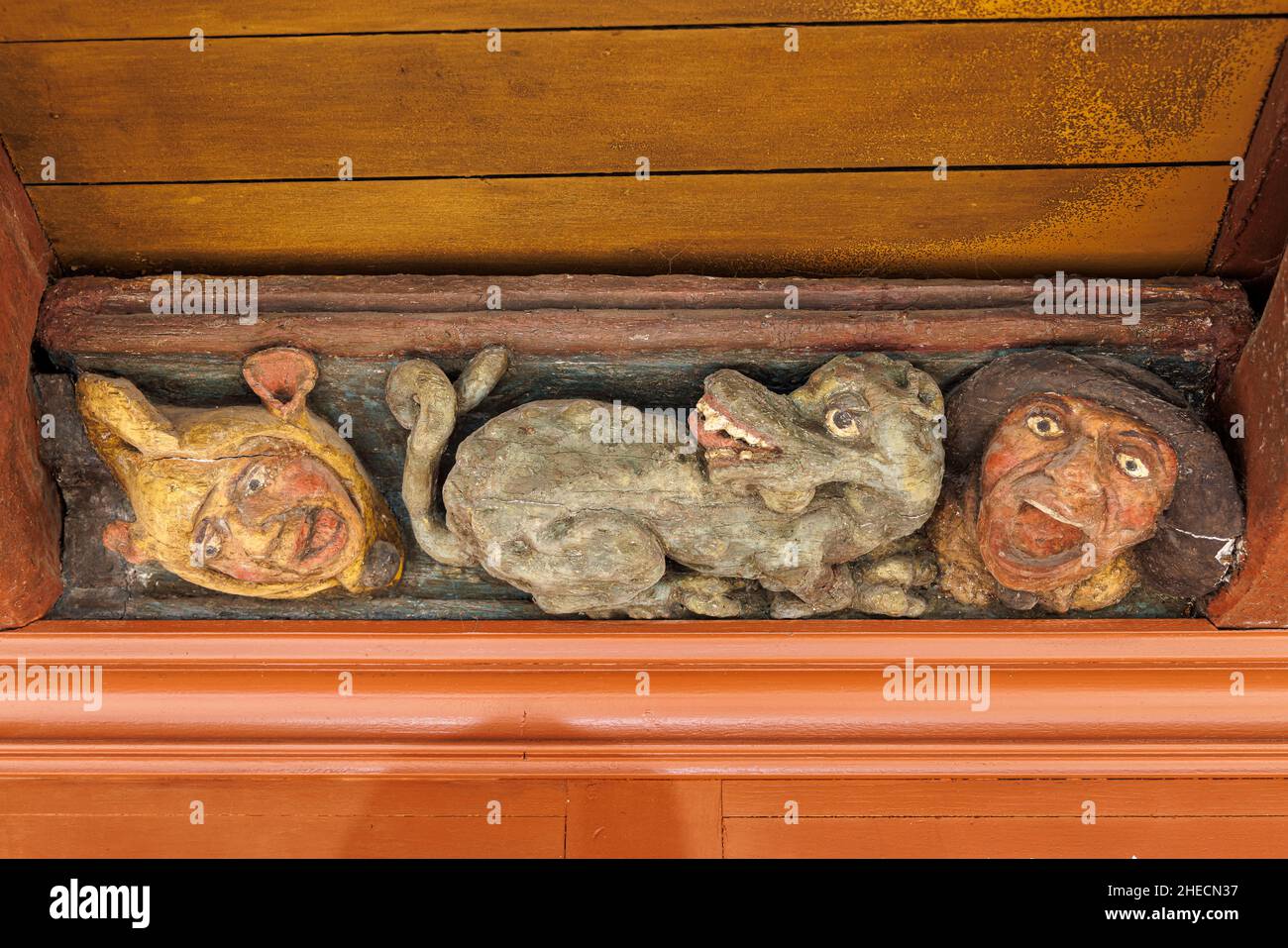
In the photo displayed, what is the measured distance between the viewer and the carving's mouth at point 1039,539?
1.90 metres

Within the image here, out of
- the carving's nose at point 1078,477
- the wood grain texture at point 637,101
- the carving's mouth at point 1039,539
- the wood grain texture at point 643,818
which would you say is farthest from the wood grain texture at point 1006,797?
the wood grain texture at point 637,101

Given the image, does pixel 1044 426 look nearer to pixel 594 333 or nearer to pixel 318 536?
pixel 594 333

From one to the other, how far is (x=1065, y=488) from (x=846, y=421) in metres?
0.40

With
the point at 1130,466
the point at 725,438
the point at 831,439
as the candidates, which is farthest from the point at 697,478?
the point at 1130,466

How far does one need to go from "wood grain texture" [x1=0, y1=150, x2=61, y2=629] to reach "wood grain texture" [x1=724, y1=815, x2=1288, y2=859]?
1.48 m

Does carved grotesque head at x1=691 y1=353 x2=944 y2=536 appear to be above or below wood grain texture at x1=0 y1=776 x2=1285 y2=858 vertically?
Result: above

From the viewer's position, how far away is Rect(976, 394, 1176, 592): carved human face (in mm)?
1842

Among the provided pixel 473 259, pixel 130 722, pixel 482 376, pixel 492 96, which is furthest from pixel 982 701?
pixel 130 722

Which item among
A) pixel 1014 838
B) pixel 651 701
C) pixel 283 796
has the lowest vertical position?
pixel 1014 838

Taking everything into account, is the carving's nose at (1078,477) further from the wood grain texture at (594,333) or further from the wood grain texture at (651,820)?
the wood grain texture at (651,820)
